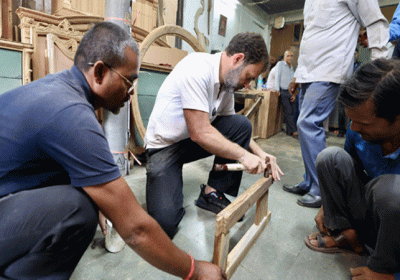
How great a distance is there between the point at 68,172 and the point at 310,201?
1583mm

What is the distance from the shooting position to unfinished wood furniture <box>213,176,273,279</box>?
0.92 m

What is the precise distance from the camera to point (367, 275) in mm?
977

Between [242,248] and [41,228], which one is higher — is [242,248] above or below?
below

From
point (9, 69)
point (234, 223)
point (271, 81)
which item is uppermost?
point (271, 81)

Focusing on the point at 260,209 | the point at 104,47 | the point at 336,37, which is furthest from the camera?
the point at 336,37

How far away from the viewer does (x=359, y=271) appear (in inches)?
40.1

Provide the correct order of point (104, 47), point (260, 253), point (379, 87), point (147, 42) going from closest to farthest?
1. point (104, 47)
2. point (379, 87)
3. point (260, 253)
4. point (147, 42)

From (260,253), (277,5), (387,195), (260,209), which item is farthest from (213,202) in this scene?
(277,5)

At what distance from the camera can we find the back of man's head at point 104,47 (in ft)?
2.35

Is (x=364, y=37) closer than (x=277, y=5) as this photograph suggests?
Yes

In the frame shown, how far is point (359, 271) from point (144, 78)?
81.9 inches

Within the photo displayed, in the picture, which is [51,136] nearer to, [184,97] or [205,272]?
[205,272]

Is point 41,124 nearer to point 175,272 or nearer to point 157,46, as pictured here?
point 175,272

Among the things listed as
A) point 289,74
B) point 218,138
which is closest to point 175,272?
point 218,138
